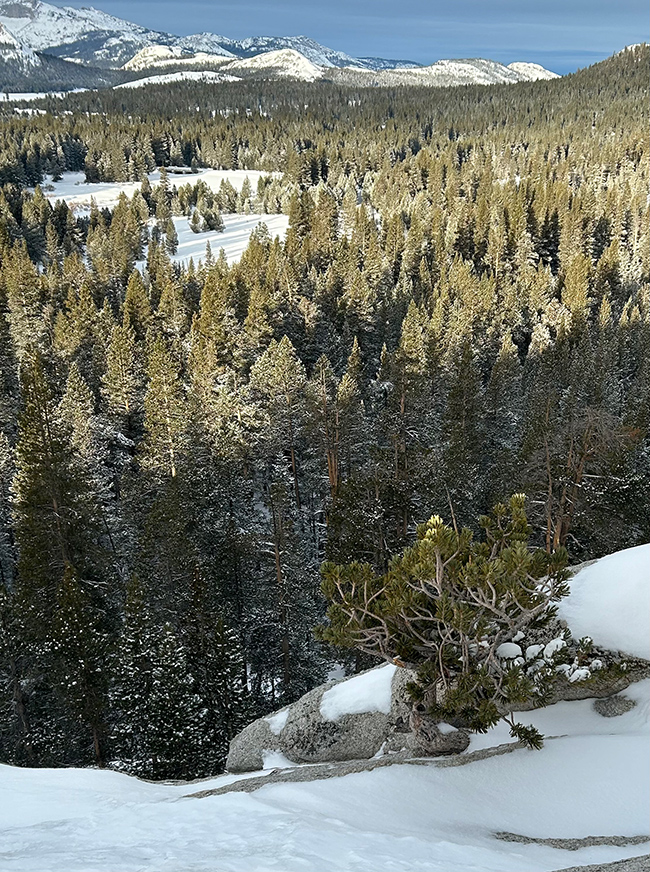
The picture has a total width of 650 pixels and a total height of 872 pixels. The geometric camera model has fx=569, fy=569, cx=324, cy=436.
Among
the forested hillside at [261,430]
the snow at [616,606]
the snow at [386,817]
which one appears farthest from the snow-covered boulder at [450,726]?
the forested hillside at [261,430]

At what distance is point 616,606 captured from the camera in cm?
1151

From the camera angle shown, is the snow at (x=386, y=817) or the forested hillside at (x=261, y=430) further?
the forested hillside at (x=261, y=430)

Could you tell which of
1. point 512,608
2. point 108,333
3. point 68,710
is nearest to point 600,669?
point 512,608

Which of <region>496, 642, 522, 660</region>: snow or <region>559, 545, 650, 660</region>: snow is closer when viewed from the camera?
<region>559, 545, 650, 660</region>: snow

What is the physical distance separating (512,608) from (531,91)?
9069 inches

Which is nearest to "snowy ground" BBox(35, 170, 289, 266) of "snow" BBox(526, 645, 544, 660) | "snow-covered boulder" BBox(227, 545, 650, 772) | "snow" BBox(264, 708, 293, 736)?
"snow" BBox(264, 708, 293, 736)

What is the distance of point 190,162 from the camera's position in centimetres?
14500

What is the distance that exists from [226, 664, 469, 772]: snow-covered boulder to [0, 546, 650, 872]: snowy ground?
142 centimetres

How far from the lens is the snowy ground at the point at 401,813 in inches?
295

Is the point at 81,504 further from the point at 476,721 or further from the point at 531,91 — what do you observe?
the point at 531,91

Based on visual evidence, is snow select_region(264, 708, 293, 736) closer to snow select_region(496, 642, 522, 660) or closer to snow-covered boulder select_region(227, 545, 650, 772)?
snow-covered boulder select_region(227, 545, 650, 772)

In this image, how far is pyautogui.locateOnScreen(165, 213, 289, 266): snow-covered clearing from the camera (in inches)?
3460

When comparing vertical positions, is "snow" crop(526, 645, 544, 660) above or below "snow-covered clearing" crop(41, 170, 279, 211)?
below

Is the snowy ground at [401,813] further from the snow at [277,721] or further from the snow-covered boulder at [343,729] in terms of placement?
the snow at [277,721]
